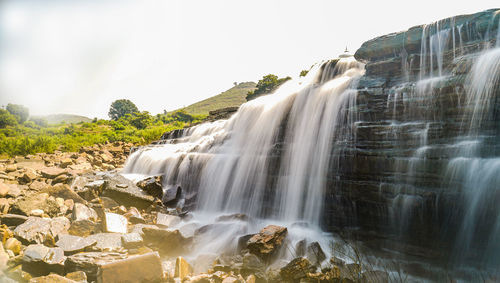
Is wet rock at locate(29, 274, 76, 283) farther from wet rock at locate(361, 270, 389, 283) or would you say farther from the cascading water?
wet rock at locate(361, 270, 389, 283)

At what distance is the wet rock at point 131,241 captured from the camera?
3.82 m

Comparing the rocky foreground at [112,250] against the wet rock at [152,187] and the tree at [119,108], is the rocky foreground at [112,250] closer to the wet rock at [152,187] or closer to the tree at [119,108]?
the wet rock at [152,187]

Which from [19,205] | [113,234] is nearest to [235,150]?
[113,234]

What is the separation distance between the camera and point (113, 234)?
4.05m

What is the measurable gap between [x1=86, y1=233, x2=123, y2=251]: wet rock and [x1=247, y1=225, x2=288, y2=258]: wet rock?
92.8 inches

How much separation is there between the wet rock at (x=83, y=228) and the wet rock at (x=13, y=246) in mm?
931

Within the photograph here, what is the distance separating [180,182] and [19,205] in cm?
475

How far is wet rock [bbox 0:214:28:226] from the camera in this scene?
388 centimetres

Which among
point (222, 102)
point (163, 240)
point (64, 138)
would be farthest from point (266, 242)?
point (222, 102)

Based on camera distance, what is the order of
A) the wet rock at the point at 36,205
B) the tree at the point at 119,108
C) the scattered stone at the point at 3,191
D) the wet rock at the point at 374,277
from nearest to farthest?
the wet rock at the point at 374,277
the wet rock at the point at 36,205
the scattered stone at the point at 3,191
the tree at the point at 119,108

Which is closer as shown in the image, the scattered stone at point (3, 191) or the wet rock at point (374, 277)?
the wet rock at point (374, 277)

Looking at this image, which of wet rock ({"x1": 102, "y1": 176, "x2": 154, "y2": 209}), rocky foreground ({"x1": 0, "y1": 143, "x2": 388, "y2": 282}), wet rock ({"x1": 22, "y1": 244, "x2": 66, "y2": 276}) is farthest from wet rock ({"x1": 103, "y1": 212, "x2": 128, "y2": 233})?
wet rock ({"x1": 102, "y1": 176, "x2": 154, "y2": 209})

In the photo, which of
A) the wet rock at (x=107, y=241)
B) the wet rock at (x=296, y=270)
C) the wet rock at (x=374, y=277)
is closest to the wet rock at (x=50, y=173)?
the wet rock at (x=107, y=241)

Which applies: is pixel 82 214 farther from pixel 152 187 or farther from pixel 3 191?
pixel 152 187
